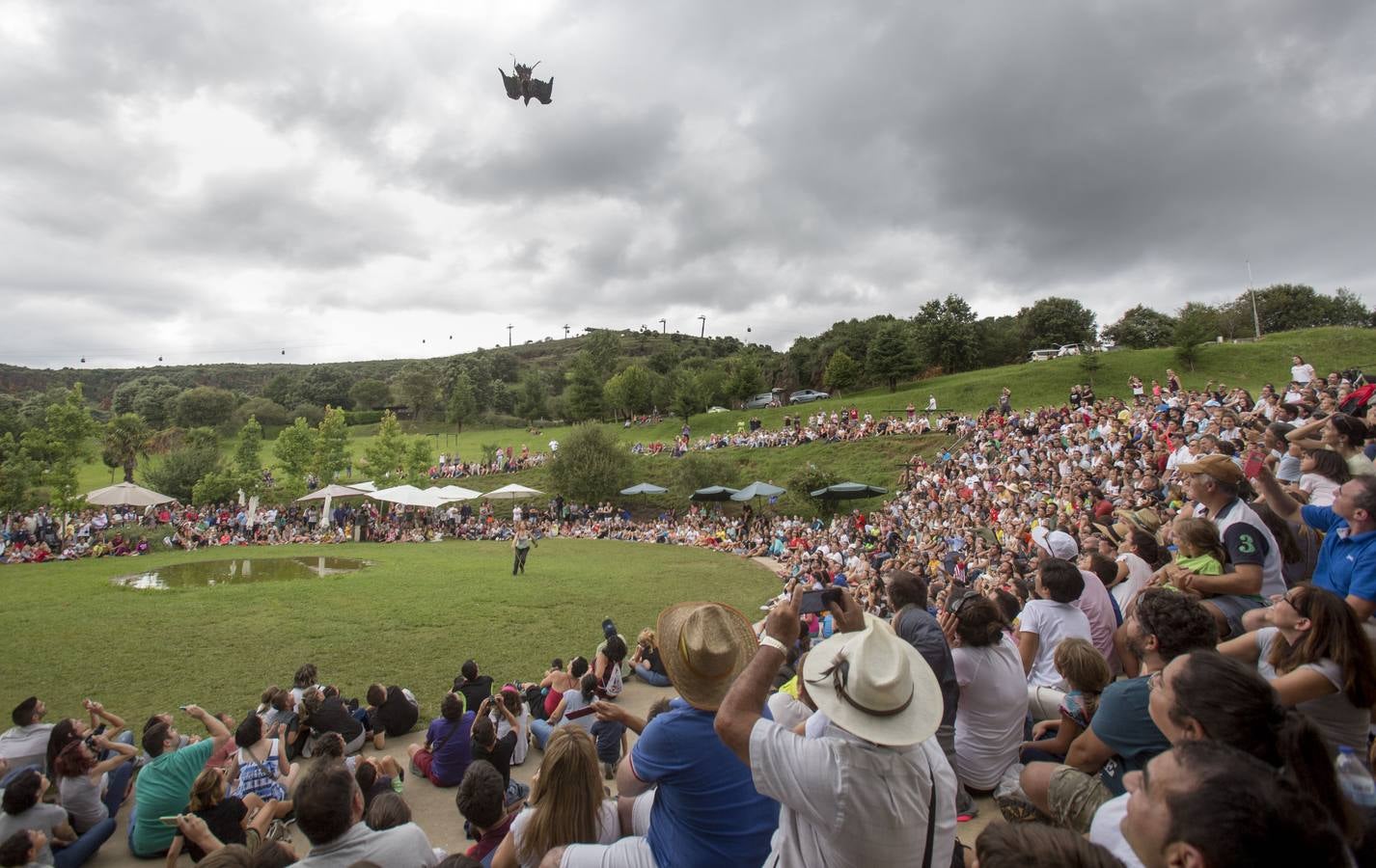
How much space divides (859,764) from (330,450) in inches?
1621

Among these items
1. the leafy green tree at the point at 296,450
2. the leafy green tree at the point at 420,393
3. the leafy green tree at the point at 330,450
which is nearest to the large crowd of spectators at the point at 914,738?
the leafy green tree at the point at 296,450

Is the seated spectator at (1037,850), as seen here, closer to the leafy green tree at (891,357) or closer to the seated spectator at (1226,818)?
the seated spectator at (1226,818)

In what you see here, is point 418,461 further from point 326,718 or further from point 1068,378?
point 1068,378

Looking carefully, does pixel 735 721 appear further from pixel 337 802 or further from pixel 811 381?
pixel 811 381

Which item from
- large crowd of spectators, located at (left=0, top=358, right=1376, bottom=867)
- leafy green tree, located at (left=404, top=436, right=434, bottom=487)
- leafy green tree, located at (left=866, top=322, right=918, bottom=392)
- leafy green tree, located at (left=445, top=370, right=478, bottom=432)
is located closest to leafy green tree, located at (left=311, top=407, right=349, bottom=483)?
leafy green tree, located at (left=404, top=436, right=434, bottom=487)

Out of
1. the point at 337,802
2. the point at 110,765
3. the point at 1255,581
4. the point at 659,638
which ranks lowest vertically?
the point at 110,765

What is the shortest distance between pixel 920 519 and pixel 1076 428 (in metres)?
6.04

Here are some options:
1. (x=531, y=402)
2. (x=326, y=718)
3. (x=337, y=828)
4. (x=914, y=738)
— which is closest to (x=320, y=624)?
(x=326, y=718)

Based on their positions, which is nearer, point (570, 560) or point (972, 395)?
point (570, 560)

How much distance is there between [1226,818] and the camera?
4.97 ft

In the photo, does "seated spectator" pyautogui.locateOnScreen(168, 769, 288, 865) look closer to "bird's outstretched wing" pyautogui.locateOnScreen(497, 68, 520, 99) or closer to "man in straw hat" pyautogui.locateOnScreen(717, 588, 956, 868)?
"man in straw hat" pyautogui.locateOnScreen(717, 588, 956, 868)

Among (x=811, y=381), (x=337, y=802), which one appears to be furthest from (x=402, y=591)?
(x=811, y=381)

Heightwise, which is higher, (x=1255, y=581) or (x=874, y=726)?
(x=874, y=726)

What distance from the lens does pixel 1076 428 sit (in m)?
20.2
